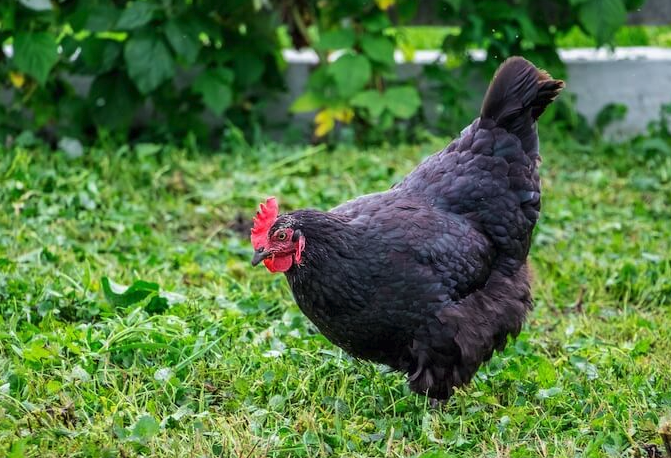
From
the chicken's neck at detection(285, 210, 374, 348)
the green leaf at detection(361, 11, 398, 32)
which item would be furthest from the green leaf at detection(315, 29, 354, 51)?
the chicken's neck at detection(285, 210, 374, 348)

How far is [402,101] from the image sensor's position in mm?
6629

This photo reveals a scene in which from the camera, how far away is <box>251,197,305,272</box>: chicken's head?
10.1 feet

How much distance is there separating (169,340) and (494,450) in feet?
4.15

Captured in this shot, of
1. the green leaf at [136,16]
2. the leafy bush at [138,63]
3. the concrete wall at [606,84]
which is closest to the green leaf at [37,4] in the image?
the leafy bush at [138,63]

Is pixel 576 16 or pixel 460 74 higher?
pixel 576 16

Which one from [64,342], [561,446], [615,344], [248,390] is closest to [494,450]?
[561,446]

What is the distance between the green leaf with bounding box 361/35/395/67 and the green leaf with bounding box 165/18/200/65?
45.3 inches

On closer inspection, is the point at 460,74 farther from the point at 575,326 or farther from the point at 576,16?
the point at 575,326

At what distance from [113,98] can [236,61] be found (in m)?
0.86

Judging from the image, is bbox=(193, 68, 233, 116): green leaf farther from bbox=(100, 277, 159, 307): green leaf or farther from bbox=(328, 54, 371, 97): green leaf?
bbox=(100, 277, 159, 307): green leaf

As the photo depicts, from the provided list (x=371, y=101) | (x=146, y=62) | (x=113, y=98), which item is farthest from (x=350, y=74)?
(x=113, y=98)

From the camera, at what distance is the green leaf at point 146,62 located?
6059mm

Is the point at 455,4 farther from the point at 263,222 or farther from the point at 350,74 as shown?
the point at 263,222

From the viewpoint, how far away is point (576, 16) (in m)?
6.80
